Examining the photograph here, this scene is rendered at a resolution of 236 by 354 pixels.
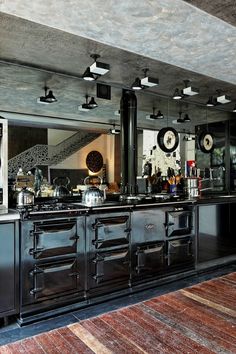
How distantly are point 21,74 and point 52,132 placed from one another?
82 centimetres

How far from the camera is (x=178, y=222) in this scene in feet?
13.0

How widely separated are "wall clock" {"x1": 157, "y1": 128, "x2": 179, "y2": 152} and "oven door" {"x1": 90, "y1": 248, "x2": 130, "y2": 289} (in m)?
2.35

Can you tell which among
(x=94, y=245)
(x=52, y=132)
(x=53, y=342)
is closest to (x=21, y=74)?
(x=52, y=132)

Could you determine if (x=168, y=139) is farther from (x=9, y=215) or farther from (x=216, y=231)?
(x=9, y=215)

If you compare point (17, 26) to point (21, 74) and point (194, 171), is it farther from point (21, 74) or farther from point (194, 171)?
point (194, 171)

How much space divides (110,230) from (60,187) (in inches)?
42.3

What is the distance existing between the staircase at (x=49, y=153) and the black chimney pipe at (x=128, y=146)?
424 mm

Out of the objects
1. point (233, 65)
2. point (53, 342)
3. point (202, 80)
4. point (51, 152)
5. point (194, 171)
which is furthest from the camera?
point (194, 171)

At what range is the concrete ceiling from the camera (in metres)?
2.37

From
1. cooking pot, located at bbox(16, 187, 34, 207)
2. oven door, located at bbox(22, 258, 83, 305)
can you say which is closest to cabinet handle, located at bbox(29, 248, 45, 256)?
oven door, located at bbox(22, 258, 83, 305)

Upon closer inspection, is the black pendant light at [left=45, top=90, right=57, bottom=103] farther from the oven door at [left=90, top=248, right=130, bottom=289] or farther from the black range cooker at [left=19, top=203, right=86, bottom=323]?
the oven door at [left=90, top=248, right=130, bottom=289]

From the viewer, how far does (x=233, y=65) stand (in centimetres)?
362

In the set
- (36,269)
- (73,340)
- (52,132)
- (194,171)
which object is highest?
(52,132)

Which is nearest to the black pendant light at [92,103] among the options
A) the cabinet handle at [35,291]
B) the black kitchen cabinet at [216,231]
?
the black kitchen cabinet at [216,231]
